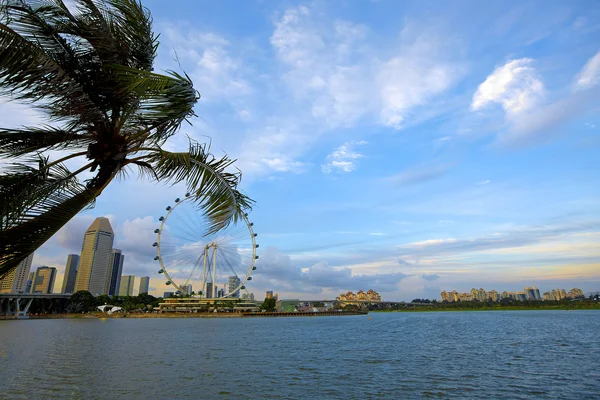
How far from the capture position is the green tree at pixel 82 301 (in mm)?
142500

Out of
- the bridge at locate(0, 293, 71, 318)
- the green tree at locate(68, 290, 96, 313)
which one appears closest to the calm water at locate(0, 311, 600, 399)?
the bridge at locate(0, 293, 71, 318)

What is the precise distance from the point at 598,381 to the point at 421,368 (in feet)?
27.6

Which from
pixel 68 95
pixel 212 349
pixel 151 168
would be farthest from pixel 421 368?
pixel 68 95

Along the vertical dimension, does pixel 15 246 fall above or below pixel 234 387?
above

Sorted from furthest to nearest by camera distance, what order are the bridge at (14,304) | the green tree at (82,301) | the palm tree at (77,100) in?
the green tree at (82,301) < the bridge at (14,304) < the palm tree at (77,100)

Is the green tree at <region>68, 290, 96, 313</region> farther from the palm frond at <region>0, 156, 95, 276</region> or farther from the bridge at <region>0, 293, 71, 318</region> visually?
the palm frond at <region>0, 156, 95, 276</region>

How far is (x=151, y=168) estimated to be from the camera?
5746mm

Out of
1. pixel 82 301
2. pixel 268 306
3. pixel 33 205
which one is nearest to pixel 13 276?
pixel 33 205

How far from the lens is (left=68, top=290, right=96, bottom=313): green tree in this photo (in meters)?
142

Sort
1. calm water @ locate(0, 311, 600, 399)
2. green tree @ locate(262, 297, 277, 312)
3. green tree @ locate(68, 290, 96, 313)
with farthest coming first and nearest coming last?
green tree @ locate(262, 297, 277, 312)
green tree @ locate(68, 290, 96, 313)
calm water @ locate(0, 311, 600, 399)

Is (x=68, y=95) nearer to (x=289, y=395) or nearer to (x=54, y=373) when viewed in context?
(x=289, y=395)

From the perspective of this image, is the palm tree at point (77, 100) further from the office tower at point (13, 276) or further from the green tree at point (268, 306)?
the green tree at point (268, 306)

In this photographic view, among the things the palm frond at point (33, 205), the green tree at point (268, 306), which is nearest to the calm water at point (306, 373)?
the palm frond at point (33, 205)

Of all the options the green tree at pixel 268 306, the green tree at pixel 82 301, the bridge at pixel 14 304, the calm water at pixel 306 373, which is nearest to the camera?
the calm water at pixel 306 373
